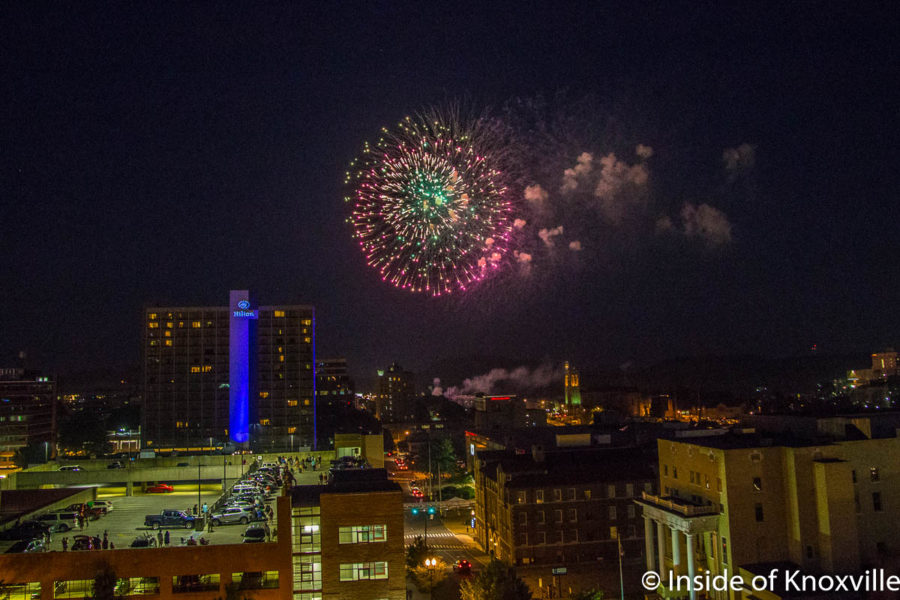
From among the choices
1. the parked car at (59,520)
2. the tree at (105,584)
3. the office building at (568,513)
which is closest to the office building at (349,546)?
the tree at (105,584)

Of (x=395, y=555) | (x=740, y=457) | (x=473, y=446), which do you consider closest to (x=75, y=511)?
(x=395, y=555)

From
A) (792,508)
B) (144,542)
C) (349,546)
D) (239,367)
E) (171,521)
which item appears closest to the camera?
(144,542)

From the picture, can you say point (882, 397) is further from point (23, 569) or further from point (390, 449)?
point (23, 569)

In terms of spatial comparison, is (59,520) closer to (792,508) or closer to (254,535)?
(254,535)

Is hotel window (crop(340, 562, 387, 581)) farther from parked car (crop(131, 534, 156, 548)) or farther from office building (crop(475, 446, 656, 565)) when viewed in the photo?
office building (crop(475, 446, 656, 565))

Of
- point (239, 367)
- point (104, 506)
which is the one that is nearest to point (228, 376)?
point (239, 367)
